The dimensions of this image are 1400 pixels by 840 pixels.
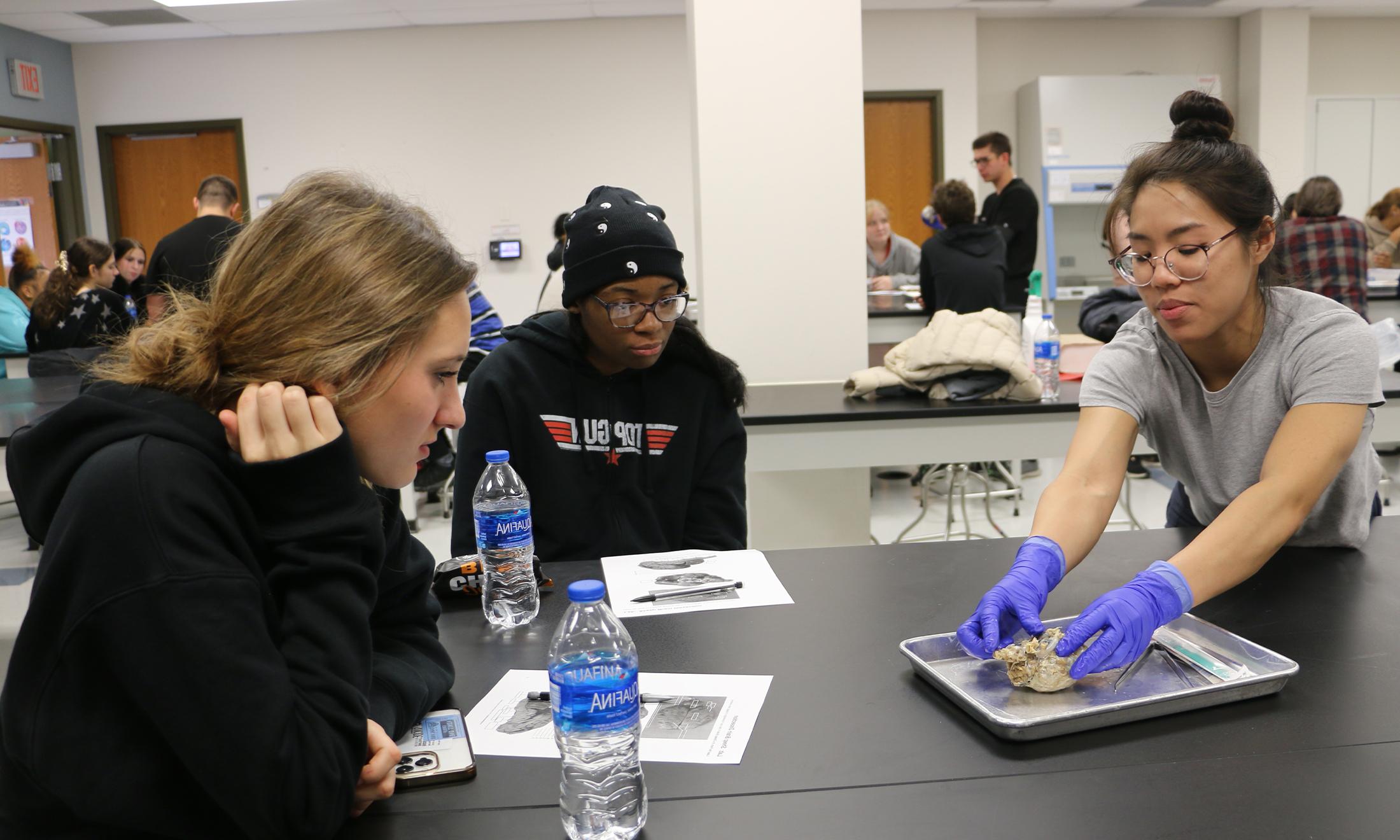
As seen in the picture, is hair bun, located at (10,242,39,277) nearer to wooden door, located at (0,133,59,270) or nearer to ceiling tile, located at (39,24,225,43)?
wooden door, located at (0,133,59,270)

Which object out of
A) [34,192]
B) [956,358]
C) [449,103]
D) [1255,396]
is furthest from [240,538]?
[34,192]

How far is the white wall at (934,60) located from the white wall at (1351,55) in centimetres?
280

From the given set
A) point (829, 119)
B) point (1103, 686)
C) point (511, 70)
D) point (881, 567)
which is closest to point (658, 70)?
point (511, 70)

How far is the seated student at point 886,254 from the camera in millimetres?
6230

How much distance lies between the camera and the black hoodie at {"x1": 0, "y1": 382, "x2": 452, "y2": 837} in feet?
2.48

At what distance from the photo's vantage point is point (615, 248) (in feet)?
5.66

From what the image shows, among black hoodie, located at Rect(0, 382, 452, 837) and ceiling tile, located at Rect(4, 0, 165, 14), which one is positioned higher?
ceiling tile, located at Rect(4, 0, 165, 14)

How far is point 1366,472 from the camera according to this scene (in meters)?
1.58

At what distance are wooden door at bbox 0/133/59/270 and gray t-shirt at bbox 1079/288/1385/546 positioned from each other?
780 cm

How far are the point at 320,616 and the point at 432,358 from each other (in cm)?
26

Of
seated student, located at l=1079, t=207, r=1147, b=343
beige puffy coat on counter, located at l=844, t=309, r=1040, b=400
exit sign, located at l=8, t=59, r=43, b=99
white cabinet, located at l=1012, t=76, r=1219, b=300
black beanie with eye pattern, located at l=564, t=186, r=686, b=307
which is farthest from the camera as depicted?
white cabinet, located at l=1012, t=76, r=1219, b=300

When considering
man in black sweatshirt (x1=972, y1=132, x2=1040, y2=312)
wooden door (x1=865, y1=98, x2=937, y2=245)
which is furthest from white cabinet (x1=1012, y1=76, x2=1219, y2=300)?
man in black sweatshirt (x1=972, y1=132, x2=1040, y2=312)

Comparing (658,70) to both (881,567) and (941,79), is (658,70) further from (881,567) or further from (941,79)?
(881,567)

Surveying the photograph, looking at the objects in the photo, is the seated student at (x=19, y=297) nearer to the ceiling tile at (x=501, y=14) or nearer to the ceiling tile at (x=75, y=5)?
the ceiling tile at (x=75, y=5)
